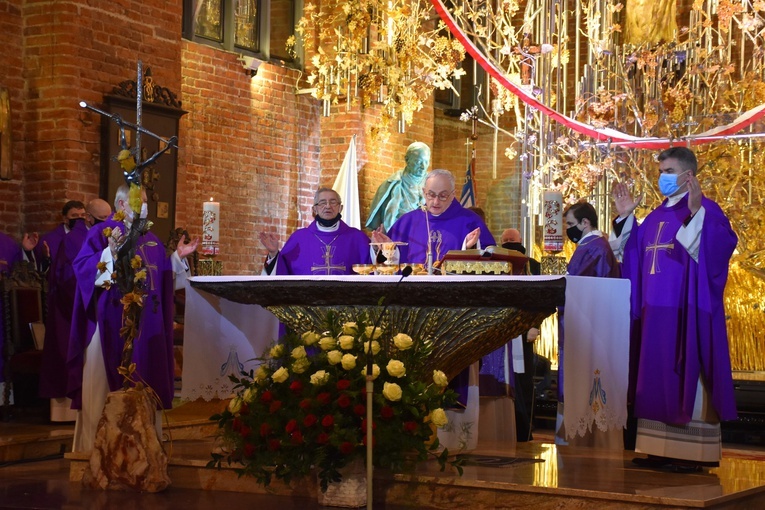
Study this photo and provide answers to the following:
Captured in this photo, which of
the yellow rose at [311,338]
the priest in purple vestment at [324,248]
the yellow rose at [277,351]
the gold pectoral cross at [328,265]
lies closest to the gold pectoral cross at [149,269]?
the priest in purple vestment at [324,248]

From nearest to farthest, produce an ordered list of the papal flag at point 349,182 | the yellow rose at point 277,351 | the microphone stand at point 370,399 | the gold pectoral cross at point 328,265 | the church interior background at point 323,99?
the microphone stand at point 370,399 < the yellow rose at point 277,351 < the gold pectoral cross at point 328,265 < the church interior background at point 323,99 < the papal flag at point 349,182

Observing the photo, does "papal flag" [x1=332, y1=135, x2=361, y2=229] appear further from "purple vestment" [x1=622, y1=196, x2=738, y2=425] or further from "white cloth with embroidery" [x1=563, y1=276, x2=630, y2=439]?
"white cloth with embroidery" [x1=563, y1=276, x2=630, y2=439]

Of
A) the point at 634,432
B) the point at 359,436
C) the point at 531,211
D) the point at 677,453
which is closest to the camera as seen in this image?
the point at 359,436

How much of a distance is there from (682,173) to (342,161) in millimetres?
7673

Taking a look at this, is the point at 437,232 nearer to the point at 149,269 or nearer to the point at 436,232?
the point at 436,232

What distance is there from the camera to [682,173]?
6141 millimetres

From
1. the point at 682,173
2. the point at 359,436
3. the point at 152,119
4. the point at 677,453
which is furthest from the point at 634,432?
the point at 152,119

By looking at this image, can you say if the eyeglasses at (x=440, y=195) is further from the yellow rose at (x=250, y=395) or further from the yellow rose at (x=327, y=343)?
the yellow rose at (x=250, y=395)

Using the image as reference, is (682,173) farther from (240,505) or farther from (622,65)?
(622,65)

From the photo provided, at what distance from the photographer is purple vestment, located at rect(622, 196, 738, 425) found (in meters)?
6.03

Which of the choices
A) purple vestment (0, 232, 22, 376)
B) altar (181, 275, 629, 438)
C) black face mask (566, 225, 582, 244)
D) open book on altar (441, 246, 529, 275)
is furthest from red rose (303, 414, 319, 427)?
purple vestment (0, 232, 22, 376)

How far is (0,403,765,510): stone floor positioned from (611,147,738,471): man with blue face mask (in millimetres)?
206

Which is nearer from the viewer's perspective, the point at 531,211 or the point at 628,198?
the point at 628,198

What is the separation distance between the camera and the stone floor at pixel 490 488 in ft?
17.2
